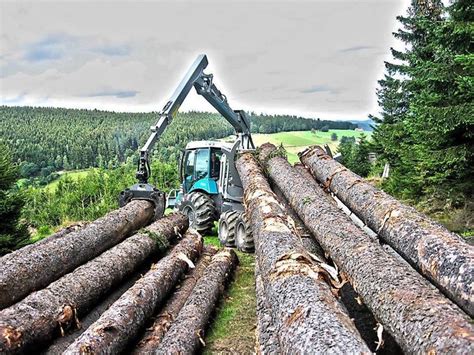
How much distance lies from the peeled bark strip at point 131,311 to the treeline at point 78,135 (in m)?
56.3

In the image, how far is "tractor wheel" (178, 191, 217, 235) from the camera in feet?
39.6

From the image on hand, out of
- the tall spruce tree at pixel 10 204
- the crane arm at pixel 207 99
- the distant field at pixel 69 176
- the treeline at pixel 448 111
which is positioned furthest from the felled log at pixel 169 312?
the distant field at pixel 69 176

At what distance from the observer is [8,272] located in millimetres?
5238

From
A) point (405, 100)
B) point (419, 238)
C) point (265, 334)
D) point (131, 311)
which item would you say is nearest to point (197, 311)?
point (131, 311)

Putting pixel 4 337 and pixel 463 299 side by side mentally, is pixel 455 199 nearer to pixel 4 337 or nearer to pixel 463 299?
pixel 463 299

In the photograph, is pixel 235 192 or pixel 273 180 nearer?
pixel 273 180

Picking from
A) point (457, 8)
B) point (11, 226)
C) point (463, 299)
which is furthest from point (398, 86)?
point (463, 299)

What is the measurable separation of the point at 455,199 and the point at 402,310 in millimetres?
10059

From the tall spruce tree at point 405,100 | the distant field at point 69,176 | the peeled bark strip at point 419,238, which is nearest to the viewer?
the peeled bark strip at point 419,238

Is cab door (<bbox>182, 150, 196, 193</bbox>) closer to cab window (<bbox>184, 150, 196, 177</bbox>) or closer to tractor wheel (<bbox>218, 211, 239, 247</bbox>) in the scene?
cab window (<bbox>184, 150, 196, 177</bbox>)

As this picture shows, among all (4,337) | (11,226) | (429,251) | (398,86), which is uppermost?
(398,86)

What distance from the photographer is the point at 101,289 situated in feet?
19.4

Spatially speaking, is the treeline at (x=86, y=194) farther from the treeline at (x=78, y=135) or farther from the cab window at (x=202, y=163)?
the cab window at (x=202, y=163)

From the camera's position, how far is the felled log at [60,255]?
17.2 ft
